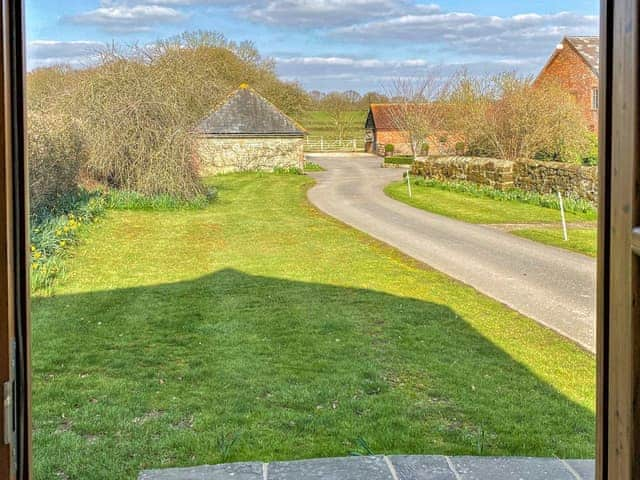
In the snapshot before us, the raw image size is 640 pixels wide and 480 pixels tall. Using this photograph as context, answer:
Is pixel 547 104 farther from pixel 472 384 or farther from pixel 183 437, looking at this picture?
pixel 183 437

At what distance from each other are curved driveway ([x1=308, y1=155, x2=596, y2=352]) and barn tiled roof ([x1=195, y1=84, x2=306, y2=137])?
4.50m

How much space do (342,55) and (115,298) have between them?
1222cm

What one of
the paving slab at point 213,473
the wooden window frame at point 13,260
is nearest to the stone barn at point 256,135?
the paving slab at point 213,473

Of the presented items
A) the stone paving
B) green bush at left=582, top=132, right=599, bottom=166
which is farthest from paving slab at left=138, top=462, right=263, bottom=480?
green bush at left=582, top=132, right=599, bottom=166

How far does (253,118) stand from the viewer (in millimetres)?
16562

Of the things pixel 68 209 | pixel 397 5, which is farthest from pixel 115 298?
pixel 397 5

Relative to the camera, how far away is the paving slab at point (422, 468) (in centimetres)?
205

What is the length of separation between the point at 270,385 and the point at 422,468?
6.04 ft

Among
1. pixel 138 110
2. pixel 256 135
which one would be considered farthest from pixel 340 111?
pixel 138 110

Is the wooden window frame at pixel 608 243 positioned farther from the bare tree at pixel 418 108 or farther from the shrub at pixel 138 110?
the bare tree at pixel 418 108

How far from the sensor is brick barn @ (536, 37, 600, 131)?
1210 cm

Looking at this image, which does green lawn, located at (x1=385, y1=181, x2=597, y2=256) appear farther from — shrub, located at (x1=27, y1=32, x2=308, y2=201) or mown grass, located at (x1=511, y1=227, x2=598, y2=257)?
shrub, located at (x1=27, y1=32, x2=308, y2=201)

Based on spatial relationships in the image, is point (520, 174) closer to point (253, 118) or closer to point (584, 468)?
point (253, 118)

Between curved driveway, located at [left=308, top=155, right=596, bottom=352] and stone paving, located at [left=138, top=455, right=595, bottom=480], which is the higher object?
curved driveway, located at [left=308, top=155, right=596, bottom=352]
